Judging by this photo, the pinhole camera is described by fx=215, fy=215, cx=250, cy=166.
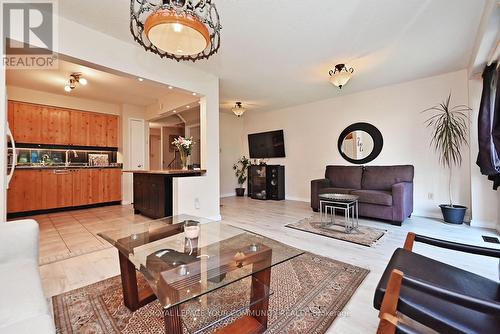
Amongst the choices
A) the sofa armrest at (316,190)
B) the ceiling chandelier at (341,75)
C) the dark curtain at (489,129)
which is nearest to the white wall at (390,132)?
the dark curtain at (489,129)

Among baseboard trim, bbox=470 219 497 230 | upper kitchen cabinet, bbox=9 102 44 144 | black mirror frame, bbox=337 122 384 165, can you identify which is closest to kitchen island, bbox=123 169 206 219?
upper kitchen cabinet, bbox=9 102 44 144

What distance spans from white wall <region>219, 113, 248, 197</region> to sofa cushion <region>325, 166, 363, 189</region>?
124 inches

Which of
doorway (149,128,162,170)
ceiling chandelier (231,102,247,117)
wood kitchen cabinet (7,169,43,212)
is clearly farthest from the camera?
doorway (149,128,162,170)

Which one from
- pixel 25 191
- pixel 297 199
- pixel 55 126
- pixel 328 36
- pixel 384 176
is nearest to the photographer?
pixel 328 36

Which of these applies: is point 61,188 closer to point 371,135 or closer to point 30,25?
point 30,25

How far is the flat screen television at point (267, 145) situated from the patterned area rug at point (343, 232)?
299cm

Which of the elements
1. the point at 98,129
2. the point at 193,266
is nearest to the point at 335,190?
the point at 193,266

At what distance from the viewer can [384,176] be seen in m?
4.14

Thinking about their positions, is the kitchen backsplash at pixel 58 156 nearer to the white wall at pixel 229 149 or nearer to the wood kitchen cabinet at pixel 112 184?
the wood kitchen cabinet at pixel 112 184

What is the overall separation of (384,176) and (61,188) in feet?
22.0

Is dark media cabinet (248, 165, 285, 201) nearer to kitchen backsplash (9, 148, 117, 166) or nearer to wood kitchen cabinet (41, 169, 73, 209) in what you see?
kitchen backsplash (9, 148, 117, 166)

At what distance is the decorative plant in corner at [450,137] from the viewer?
3.51 meters

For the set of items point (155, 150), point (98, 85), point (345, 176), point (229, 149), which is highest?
point (98, 85)

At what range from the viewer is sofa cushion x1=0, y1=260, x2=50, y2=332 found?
88 centimetres
